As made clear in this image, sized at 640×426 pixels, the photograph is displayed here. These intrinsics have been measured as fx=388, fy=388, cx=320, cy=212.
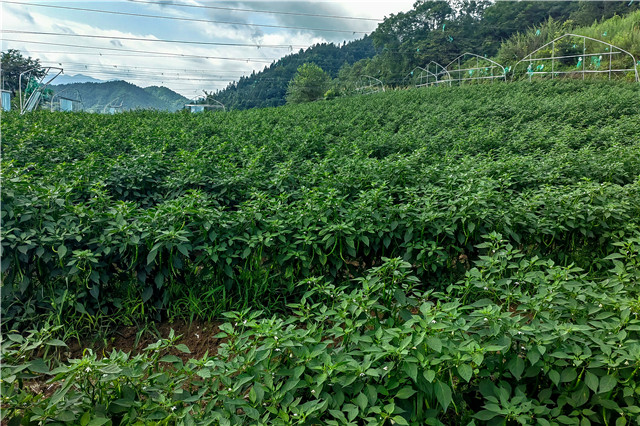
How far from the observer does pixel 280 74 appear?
200 feet

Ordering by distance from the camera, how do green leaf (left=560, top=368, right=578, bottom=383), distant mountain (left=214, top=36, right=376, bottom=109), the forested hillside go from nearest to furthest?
green leaf (left=560, top=368, right=578, bottom=383) → the forested hillside → distant mountain (left=214, top=36, right=376, bottom=109)

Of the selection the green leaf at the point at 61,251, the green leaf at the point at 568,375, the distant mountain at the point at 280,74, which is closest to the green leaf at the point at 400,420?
the green leaf at the point at 568,375

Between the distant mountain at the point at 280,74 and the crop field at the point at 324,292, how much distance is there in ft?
160

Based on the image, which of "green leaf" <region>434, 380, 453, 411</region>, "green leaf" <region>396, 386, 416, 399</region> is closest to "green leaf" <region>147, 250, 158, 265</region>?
"green leaf" <region>396, 386, 416, 399</region>

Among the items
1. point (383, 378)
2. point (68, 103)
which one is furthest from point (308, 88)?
point (383, 378)

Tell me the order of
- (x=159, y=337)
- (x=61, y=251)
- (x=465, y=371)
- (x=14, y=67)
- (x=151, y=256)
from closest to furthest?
(x=465, y=371) → (x=61, y=251) → (x=151, y=256) → (x=159, y=337) → (x=14, y=67)

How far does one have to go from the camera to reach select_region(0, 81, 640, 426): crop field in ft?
5.41

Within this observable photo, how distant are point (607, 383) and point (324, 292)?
1.38m

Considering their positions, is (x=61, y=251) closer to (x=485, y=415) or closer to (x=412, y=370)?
(x=412, y=370)

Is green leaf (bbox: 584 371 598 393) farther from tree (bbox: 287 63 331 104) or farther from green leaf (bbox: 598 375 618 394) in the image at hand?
tree (bbox: 287 63 331 104)

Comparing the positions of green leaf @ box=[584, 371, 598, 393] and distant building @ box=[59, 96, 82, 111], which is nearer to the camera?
green leaf @ box=[584, 371, 598, 393]

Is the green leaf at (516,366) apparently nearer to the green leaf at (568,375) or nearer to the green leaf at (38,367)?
the green leaf at (568,375)

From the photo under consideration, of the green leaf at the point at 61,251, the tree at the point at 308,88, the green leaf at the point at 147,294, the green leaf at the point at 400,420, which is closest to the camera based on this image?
the green leaf at the point at 400,420

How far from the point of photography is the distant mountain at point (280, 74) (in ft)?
183
